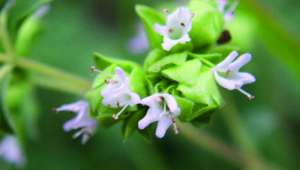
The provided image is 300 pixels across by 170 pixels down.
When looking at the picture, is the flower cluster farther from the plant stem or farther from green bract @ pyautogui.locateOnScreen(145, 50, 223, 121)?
the plant stem

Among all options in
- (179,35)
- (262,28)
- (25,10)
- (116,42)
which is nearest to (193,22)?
(179,35)

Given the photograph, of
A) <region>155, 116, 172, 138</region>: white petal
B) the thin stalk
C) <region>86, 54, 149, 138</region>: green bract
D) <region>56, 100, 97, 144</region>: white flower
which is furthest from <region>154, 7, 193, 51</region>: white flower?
the thin stalk

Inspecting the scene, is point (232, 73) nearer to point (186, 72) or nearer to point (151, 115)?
point (186, 72)

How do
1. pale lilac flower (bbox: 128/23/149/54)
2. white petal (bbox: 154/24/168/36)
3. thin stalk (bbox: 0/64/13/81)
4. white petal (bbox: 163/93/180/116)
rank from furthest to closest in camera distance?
pale lilac flower (bbox: 128/23/149/54), thin stalk (bbox: 0/64/13/81), white petal (bbox: 154/24/168/36), white petal (bbox: 163/93/180/116)

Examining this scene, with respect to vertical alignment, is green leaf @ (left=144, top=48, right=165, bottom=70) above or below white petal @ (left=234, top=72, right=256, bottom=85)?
above

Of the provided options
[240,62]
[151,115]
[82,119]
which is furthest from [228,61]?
[82,119]
